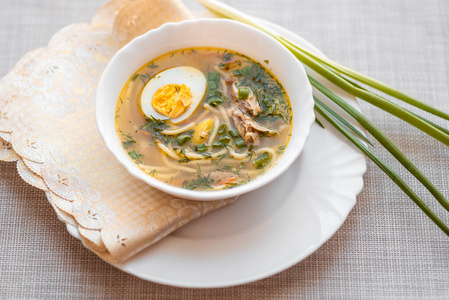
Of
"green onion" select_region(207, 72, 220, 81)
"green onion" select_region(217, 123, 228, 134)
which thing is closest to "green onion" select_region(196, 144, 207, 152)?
"green onion" select_region(217, 123, 228, 134)

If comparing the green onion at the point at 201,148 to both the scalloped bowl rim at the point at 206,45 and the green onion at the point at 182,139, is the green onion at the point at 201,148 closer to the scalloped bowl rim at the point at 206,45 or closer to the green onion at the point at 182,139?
the green onion at the point at 182,139

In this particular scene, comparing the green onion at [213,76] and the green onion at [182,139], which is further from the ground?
the green onion at [213,76]

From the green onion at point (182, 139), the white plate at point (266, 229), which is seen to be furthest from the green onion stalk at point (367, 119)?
the green onion at point (182, 139)

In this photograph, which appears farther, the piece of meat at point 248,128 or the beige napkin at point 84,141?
the piece of meat at point 248,128

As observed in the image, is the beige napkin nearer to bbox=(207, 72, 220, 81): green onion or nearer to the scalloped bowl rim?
the scalloped bowl rim

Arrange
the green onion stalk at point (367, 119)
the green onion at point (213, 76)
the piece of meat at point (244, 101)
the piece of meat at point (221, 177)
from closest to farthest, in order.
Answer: the piece of meat at point (221, 177), the green onion stalk at point (367, 119), the piece of meat at point (244, 101), the green onion at point (213, 76)

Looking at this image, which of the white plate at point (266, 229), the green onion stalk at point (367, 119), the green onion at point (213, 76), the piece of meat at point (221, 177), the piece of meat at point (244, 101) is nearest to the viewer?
the white plate at point (266, 229)
